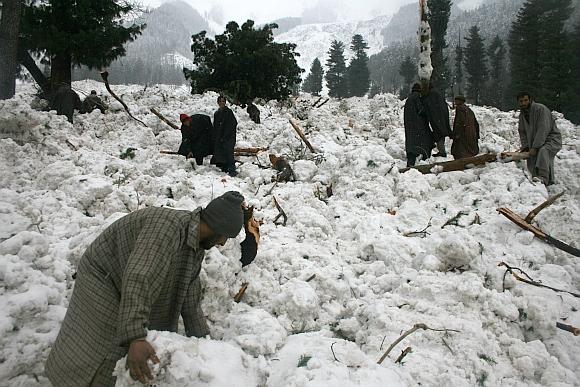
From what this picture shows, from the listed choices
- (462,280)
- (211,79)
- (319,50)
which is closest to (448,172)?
(462,280)

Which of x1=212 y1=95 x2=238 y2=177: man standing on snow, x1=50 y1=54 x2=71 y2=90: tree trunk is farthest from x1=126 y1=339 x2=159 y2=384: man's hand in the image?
x1=50 y1=54 x2=71 y2=90: tree trunk

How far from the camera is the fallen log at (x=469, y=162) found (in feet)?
18.2

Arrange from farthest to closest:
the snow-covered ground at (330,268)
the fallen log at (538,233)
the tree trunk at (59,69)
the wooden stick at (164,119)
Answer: the tree trunk at (59,69) → the wooden stick at (164,119) → the fallen log at (538,233) → the snow-covered ground at (330,268)

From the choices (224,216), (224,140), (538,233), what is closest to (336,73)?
(224,140)

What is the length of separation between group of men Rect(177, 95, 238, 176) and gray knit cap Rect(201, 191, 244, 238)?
4799 millimetres

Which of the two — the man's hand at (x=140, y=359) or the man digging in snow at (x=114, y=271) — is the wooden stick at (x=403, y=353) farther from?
the man's hand at (x=140, y=359)

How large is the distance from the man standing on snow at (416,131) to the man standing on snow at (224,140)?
3.11 meters

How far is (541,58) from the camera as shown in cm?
2447

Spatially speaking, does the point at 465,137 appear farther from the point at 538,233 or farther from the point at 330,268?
the point at 330,268

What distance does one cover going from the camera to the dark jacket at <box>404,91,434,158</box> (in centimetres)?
662

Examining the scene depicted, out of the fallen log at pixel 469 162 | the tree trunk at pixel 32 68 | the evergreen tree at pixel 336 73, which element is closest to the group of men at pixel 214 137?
the fallen log at pixel 469 162

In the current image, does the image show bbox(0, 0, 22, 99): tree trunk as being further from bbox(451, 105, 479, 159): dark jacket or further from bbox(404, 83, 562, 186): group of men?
bbox(451, 105, 479, 159): dark jacket

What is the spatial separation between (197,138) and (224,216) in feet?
18.0

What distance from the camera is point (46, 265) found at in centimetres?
273
